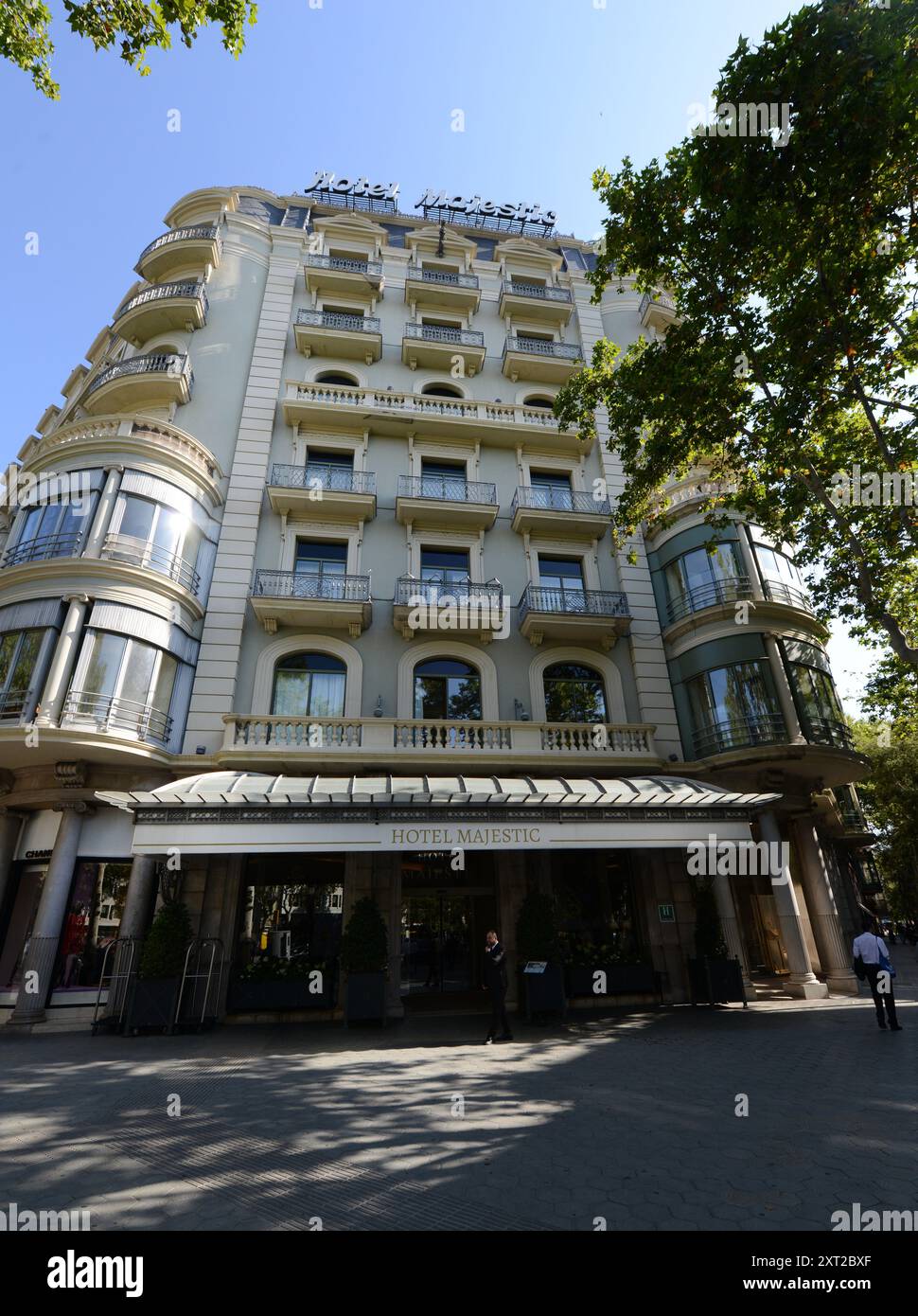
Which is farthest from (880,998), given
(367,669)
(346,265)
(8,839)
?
(346,265)

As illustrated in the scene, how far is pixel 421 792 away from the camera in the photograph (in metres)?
11.5

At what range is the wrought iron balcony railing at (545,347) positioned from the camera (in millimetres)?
21403

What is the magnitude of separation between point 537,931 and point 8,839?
1149cm

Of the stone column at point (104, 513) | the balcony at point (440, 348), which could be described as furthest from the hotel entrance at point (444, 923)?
the balcony at point (440, 348)

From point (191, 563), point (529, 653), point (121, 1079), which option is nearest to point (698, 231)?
point (529, 653)

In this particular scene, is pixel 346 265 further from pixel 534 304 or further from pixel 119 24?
pixel 119 24

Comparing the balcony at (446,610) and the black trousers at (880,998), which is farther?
the balcony at (446,610)

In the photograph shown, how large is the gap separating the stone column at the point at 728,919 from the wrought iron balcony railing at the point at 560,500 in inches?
416

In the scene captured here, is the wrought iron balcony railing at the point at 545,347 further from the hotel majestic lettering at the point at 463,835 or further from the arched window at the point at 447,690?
the hotel majestic lettering at the point at 463,835

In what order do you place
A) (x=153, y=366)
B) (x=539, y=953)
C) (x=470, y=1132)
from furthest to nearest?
(x=153, y=366), (x=539, y=953), (x=470, y=1132)

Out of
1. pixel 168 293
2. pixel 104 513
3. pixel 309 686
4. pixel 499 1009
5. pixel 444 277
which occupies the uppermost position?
pixel 444 277
